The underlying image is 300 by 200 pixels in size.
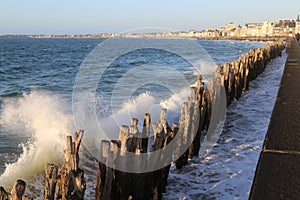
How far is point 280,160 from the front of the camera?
13.0 ft

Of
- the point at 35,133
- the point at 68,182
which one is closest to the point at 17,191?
the point at 68,182

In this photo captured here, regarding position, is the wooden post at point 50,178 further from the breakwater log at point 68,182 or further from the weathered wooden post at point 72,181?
the weathered wooden post at point 72,181

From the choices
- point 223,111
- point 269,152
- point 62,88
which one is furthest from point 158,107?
point 62,88

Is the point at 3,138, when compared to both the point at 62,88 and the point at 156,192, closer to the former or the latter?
the point at 156,192

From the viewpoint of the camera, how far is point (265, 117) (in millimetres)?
8023

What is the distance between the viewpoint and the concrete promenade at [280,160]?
3213mm

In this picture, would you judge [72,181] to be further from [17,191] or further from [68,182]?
[17,191]

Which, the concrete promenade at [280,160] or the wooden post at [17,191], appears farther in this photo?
the concrete promenade at [280,160]

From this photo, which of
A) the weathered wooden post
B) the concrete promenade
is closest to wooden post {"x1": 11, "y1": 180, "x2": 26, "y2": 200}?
the weathered wooden post

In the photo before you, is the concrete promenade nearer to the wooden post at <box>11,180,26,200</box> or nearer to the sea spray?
the wooden post at <box>11,180,26,200</box>

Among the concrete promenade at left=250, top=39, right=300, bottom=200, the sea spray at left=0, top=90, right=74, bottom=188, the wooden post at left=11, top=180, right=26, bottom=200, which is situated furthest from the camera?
the sea spray at left=0, top=90, right=74, bottom=188

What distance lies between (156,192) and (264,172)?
56.9 inches

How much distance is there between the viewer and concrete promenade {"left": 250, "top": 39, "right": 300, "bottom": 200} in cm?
321

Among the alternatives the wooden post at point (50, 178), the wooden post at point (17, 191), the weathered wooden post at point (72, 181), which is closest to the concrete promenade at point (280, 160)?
the weathered wooden post at point (72, 181)
